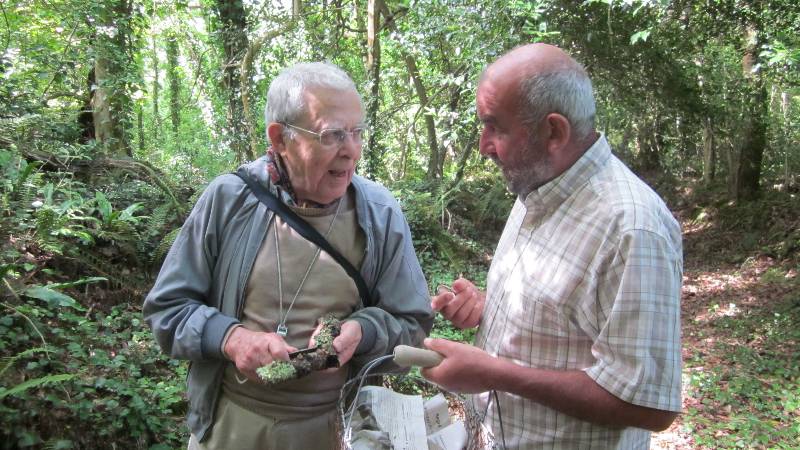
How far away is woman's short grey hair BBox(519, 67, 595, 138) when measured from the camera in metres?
1.59

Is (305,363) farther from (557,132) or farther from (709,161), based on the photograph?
(709,161)

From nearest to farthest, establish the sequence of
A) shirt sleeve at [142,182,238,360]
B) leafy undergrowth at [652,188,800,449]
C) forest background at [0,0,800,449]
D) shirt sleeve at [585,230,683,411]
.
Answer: shirt sleeve at [585,230,683,411] < shirt sleeve at [142,182,238,360] < forest background at [0,0,800,449] < leafy undergrowth at [652,188,800,449]

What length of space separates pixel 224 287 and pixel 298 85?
754 mm

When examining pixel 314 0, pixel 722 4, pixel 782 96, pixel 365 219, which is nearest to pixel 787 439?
pixel 365 219

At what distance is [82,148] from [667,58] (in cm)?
896

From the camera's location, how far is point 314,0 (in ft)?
27.8

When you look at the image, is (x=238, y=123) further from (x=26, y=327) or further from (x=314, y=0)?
(x=26, y=327)

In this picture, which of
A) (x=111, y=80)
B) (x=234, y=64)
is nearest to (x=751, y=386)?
(x=234, y=64)

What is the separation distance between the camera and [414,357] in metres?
1.58

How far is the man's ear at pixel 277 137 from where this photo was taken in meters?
1.95

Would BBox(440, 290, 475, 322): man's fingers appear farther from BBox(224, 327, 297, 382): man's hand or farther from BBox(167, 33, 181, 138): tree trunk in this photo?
BBox(167, 33, 181, 138): tree trunk

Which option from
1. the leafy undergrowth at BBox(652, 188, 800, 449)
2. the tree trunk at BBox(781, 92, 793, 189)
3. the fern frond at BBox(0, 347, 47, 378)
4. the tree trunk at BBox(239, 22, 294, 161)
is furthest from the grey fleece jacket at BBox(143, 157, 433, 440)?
the tree trunk at BBox(781, 92, 793, 189)

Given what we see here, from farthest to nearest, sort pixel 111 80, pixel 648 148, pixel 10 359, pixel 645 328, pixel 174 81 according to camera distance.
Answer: pixel 174 81, pixel 648 148, pixel 111 80, pixel 10 359, pixel 645 328

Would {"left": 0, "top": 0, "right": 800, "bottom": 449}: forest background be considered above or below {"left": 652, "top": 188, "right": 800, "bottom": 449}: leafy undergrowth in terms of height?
above
